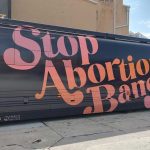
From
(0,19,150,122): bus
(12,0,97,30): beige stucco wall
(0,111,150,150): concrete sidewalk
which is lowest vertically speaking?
(0,111,150,150): concrete sidewalk

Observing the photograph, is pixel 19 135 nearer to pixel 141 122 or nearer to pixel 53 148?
pixel 53 148

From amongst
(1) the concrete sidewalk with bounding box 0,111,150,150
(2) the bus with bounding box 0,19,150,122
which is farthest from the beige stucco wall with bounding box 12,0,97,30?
(1) the concrete sidewalk with bounding box 0,111,150,150

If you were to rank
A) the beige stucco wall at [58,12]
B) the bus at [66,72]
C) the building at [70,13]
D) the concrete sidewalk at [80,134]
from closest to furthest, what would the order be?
the concrete sidewalk at [80,134]
the bus at [66,72]
the beige stucco wall at [58,12]
the building at [70,13]

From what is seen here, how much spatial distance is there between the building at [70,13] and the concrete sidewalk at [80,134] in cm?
826

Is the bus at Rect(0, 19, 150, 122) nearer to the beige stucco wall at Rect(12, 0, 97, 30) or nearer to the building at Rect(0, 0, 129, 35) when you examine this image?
the building at Rect(0, 0, 129, 35)

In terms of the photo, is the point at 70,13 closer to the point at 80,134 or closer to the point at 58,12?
the point at 58,12

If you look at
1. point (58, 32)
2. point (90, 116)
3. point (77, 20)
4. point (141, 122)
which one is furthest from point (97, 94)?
point (77, 20)

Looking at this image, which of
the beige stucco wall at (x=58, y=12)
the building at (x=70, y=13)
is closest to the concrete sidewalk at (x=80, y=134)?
the building at (x=70, y=13)

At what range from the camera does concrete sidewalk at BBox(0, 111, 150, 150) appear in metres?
8.12

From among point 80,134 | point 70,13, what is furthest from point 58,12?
point 80,134

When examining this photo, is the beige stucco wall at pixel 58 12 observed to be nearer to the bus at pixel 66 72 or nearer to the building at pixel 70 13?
the building at pixel 70 13

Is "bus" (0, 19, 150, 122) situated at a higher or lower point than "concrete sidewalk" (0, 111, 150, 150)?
higher

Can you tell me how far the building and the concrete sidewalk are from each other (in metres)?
8.26

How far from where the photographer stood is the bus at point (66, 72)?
32.9ft
